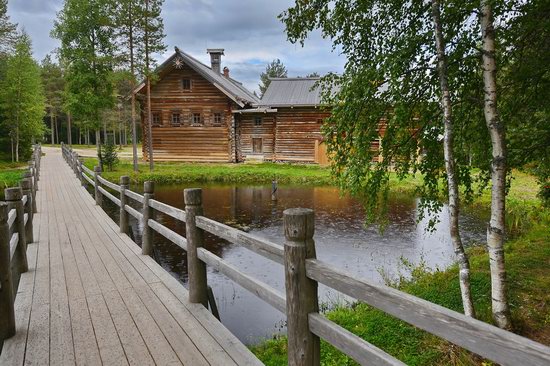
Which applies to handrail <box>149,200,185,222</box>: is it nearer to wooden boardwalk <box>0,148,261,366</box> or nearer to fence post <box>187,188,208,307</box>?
fence post <box>187,188,208,307</box>

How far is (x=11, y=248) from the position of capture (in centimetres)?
486

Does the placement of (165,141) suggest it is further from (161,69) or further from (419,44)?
(419,44)

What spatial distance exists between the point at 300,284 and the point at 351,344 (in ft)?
1.66

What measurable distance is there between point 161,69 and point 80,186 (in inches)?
629

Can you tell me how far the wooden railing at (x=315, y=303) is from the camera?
1426 millimetres

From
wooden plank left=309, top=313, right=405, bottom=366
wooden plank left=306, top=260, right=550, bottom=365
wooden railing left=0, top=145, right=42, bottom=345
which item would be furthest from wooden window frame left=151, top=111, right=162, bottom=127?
wooden plank left=306, top=260, right=550, bottom=365

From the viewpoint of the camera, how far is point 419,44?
194 inches

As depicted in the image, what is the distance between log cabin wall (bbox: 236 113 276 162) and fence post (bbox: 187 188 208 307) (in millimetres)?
27565

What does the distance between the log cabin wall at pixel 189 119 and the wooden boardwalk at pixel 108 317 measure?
25.0 m

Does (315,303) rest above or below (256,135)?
below

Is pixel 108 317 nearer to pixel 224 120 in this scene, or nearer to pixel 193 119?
pixel 224 120

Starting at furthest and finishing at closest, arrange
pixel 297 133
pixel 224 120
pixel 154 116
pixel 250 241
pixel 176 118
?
1. pixel 154 116
2. pixel 176 118
3. pixel 224 120
4. pixel 297 133
5. pixel 250 241

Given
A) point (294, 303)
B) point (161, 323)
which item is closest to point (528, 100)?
point (294, 303)

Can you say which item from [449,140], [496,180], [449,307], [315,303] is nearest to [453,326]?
[315,303]
